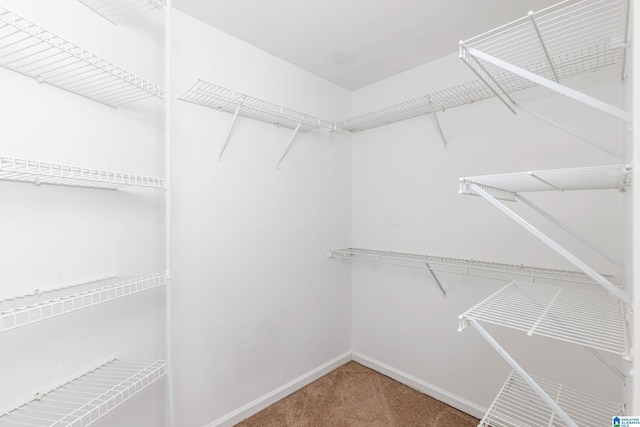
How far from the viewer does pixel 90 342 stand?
51.1 inches

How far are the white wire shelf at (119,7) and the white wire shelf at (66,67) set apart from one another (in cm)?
24

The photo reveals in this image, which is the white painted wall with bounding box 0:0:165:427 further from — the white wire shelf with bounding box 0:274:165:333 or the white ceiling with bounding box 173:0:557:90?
the white ceiling with bounding box 173:0:557:90

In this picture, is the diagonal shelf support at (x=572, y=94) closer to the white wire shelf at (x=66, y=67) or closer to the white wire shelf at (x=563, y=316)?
the white wire shelf at (x=563, y=316)

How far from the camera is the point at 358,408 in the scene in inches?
78.3

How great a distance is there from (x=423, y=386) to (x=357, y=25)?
2.47m

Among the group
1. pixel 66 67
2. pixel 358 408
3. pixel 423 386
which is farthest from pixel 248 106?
Result: pixel 423 386

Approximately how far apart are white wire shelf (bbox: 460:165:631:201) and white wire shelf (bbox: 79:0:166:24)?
1463 millimetres

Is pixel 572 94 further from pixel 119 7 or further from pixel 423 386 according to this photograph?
pixel 423 386

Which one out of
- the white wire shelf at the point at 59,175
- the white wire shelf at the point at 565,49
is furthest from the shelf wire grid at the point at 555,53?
the white wire shelf at the point at 59,175

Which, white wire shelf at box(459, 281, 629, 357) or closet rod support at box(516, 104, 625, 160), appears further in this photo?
closet rod support at box(516, 104, 625, 160)

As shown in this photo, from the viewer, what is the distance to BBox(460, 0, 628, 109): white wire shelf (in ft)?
4.41

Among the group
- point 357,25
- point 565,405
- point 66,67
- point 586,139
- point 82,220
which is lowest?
point 565,405

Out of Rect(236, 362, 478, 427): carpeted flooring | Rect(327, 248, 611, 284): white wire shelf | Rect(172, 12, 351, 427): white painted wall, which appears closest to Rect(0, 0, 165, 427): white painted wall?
Rect(172, 12, 351, 427): white painted wall

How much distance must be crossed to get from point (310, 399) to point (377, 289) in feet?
3.13
